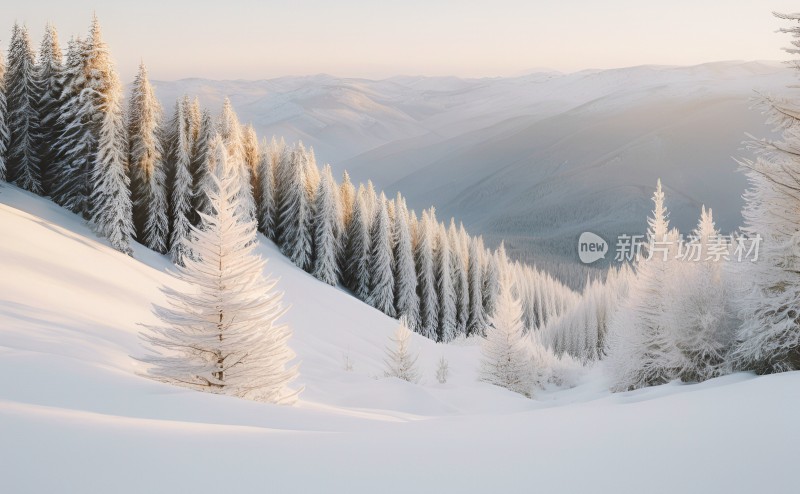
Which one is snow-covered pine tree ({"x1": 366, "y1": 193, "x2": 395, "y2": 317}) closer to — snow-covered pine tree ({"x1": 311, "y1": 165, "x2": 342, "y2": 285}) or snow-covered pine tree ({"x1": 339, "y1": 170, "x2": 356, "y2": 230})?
snow-covered pine tree ({"x1": 339, "y1": 170, "x2": 356, "y2": 230})

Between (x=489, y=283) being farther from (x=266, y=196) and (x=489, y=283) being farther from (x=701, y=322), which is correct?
(x=701, y=322)

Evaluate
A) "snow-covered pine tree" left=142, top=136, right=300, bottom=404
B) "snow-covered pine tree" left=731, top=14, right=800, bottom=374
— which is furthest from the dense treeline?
"snow-covered pine tree" left=731, top=14, right=800, bottom=374

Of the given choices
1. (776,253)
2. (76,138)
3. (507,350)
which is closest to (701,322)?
(776,253)

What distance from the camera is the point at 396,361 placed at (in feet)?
59.8

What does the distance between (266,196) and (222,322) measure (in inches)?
1542

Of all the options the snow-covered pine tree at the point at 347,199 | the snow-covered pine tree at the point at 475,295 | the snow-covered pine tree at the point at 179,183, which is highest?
the snow-covered pine tree at the point at 179,183

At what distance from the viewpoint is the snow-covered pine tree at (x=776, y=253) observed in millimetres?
11602

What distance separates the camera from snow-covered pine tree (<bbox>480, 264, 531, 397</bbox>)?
74.0 ft

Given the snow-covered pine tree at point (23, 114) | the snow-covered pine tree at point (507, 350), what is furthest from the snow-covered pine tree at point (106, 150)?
the snow-covered pine tree at point (507, 350)

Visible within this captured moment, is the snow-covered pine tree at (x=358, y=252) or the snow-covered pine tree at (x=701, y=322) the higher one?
the snow-covered pine tree at (x=701, y=322)

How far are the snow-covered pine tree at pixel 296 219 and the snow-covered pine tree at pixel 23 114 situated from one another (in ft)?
64.3

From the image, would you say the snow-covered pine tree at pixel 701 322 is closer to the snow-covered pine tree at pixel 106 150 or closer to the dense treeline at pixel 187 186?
the dense treeline at pixel 187 186

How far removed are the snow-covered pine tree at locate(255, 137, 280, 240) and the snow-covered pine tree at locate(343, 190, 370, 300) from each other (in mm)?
7439

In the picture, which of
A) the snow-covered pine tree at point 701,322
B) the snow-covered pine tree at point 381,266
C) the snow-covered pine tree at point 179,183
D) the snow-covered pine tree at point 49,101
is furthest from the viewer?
the snow-covered pine tree at point 381,266
